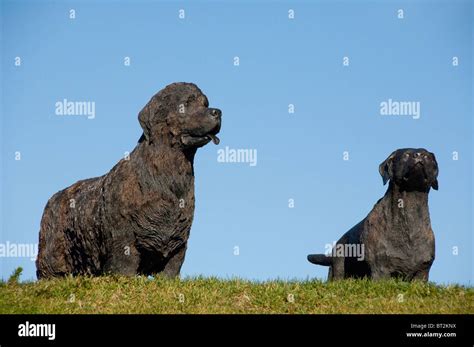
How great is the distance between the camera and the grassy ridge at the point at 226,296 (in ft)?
38.7

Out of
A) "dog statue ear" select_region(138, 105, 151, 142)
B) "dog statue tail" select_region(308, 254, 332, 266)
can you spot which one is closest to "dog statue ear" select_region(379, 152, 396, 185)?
"dog statue tail" select_region(308, 254, 332, 266)

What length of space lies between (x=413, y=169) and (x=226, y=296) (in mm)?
3595

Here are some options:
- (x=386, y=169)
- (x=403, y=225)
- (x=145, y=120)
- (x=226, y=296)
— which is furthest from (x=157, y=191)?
(x=403, y=225)

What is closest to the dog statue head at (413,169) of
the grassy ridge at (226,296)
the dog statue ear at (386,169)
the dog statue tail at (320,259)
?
the dog statue ear at (386,169)

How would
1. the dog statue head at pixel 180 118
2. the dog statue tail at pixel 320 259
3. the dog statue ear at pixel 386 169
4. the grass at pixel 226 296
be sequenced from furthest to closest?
1. the dog statue tail at pixel 320 259
2. the dog statue ear at pixel 386 169
3. the dog statue head at pixel 180 118
4. the grass at pixel 226 296

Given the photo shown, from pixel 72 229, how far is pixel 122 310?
10.2 feet

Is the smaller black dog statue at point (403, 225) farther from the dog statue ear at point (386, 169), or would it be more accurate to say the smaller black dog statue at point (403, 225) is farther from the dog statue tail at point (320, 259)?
the dog statue tail at point (320, 259)

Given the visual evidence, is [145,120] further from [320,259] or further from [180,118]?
[320,259]

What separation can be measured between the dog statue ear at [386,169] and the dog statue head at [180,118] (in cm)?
280

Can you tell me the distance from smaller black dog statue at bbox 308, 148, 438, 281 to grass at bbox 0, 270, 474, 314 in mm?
417

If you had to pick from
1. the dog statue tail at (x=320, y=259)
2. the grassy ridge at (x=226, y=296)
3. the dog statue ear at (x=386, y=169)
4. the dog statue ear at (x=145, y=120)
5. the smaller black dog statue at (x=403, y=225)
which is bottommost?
the grassy ridge at (x=226, y=296)
